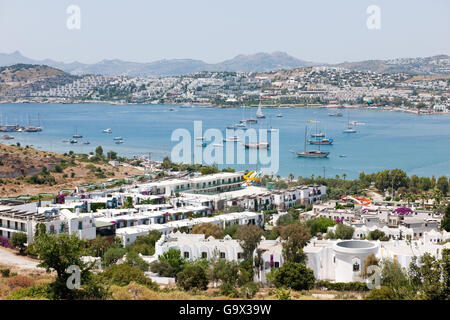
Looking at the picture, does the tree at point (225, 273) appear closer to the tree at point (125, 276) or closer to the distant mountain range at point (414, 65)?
the tree at point (125, 276)

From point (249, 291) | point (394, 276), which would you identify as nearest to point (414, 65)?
point (394, 276)

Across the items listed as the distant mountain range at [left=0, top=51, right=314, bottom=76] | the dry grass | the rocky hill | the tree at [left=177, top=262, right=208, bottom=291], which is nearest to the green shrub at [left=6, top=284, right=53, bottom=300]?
the tree at [left=177, top=262, right=208, bottom=291]

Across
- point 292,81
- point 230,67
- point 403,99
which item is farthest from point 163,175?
point 230,67

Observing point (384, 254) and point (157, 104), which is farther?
point (157, 104)

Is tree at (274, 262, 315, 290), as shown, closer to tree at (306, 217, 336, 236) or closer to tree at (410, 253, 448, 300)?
tree at (410, 253, 448, 300)

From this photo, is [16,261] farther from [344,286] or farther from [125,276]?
[344,286]

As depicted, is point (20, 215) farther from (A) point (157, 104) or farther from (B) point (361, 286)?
(A) point (157, 104)

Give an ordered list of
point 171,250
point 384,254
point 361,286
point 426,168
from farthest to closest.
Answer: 1. point 426,168
2. point 171,250
3. point 384,254
4. point 361,286
